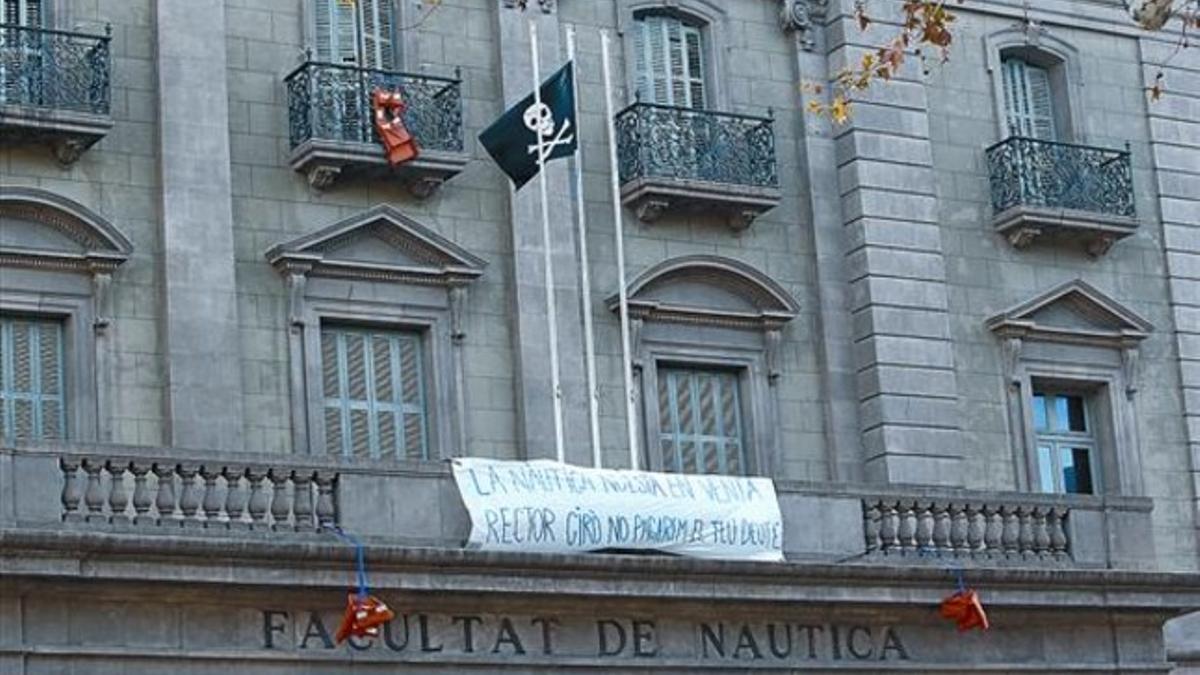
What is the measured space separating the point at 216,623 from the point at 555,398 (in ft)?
17.9

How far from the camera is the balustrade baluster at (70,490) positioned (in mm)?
23812

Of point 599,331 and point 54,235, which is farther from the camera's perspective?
point 599,331

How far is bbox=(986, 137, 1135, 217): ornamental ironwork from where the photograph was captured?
32281mm

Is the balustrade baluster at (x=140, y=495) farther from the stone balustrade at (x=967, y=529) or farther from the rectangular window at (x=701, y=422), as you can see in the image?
the stone balustrade at (x=967, y=529)

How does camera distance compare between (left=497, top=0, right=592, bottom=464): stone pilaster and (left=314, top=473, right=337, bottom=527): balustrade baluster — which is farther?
(left=497, top=0, right=592, bottom=464): stone pilaster

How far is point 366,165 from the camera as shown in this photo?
2831 centimetres

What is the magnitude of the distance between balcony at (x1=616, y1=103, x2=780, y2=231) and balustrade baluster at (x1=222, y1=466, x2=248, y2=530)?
21.9 feet

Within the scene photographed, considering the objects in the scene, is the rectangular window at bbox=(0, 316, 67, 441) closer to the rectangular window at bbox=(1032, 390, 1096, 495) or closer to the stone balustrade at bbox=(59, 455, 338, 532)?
the stone balustrade at bbox=(59, 455, 338, 532)

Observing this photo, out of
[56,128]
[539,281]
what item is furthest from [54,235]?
[539,281]

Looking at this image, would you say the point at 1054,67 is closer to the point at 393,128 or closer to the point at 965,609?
the point at 965,609

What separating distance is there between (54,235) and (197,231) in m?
1.33

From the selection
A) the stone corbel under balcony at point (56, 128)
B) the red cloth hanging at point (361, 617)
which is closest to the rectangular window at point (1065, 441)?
the red cloth hanging at point (361, 617)

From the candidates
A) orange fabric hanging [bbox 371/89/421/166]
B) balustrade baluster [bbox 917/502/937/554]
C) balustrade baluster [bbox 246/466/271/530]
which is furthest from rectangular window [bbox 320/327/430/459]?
balustrade baluster [bbox 917/502/937/554]

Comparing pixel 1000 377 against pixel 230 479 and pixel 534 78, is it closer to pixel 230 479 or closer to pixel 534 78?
pixel 534 78
